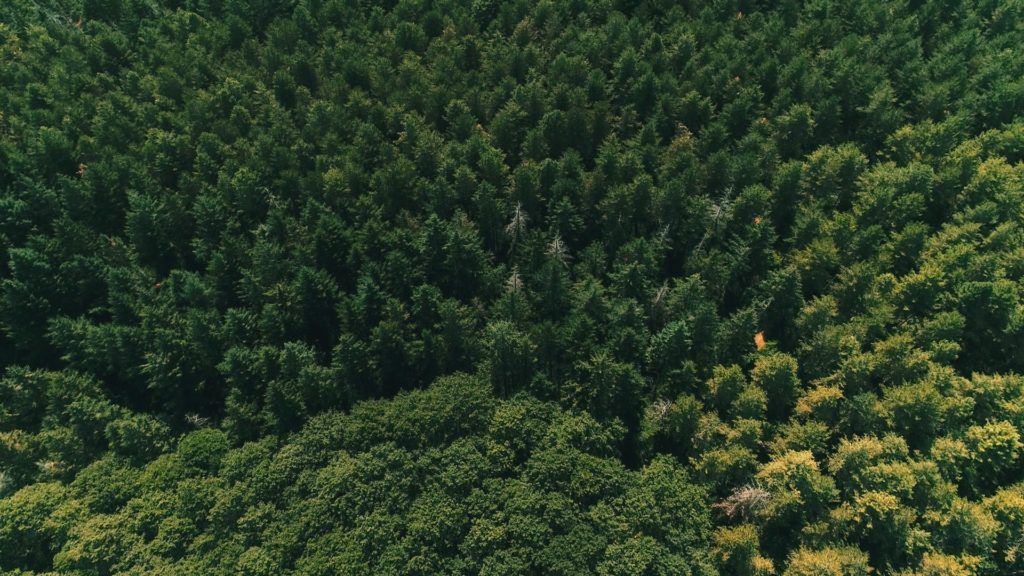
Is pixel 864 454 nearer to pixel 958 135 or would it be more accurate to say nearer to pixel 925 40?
pixel 958 135

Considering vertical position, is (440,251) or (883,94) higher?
(883,94)

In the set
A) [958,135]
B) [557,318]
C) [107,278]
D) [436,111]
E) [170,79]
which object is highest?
[958,135]

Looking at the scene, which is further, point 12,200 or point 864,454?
point 12,200

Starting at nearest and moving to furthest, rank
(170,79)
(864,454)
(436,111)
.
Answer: (864,454) < (436,111) < (170,79)

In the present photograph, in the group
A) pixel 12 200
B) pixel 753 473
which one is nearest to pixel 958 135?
pixel 753 473

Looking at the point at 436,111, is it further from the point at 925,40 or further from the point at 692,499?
the point at 925,40

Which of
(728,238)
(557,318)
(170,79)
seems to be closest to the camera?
(557,318)
